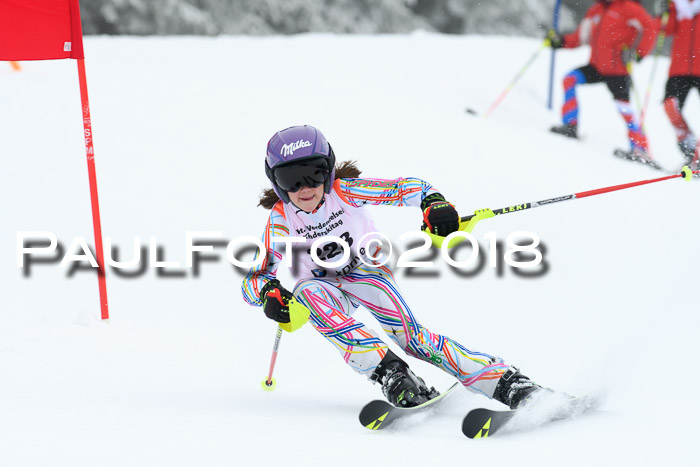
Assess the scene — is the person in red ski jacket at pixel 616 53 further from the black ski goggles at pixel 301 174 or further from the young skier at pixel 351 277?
the black ski goggles at pixel 301 174

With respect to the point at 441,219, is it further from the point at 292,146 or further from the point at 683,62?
the point at 683,62

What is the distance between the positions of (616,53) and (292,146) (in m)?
6.38

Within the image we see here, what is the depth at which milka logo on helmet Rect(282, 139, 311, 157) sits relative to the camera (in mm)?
3596

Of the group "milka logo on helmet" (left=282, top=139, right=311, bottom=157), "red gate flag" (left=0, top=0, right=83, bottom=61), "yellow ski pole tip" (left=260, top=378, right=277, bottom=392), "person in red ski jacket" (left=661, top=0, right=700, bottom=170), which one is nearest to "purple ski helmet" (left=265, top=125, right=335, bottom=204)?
"milka logo on helmet" (left=282, top=139, right=311, bottom=157)

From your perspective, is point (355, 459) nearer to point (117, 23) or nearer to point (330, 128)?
point (330, 128)

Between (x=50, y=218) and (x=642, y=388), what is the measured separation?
15.7 ft

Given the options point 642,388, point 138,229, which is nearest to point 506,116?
point 138,229

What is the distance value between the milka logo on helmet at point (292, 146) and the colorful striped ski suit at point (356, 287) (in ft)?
1.06

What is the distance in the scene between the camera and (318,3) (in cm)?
1994

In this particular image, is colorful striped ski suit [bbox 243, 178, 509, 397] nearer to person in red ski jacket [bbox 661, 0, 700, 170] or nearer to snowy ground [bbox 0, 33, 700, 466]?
snowy ground [bbox 0, 33, 700, 466]

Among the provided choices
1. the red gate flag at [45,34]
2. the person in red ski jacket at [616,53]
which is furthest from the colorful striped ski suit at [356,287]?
the person in red ski jacket at [616,53]

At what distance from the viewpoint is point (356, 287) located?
386cm

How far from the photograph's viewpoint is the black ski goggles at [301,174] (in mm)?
3609

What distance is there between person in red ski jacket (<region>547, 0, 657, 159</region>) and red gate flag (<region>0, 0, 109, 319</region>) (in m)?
5.75
